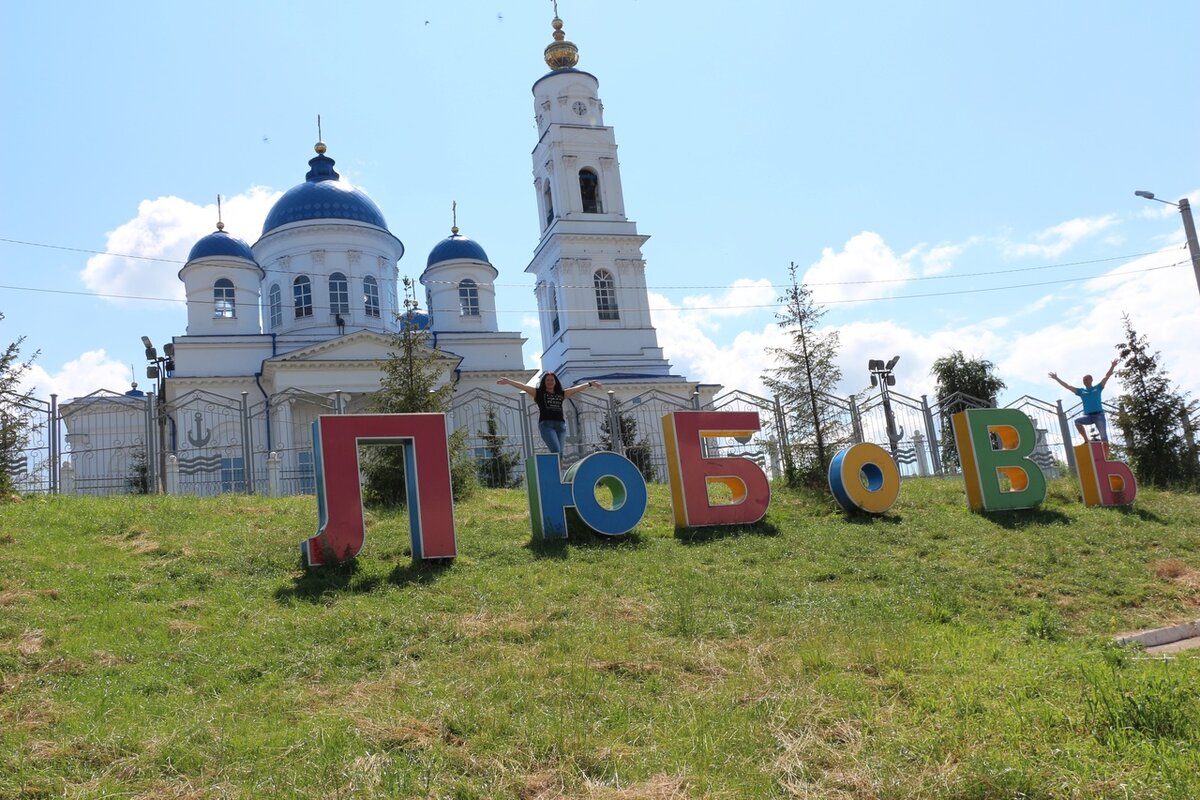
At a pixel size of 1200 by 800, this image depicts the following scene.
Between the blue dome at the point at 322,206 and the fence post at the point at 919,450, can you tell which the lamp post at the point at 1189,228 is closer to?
the fence post at the point at 919,450

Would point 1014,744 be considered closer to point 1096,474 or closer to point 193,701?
point 193,701

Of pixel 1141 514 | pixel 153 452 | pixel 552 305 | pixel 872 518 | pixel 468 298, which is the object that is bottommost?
pixel 1141 514

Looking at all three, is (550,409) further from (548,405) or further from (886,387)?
(886,387)

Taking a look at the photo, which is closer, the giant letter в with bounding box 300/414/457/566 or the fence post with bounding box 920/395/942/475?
the giant letter в with bounding box 300/414/457/566

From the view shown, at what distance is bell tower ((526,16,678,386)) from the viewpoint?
138 feet

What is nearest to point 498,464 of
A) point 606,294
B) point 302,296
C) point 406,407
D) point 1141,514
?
point 406,407

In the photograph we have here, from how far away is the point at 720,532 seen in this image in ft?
47.7

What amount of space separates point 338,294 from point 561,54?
15.1 meters

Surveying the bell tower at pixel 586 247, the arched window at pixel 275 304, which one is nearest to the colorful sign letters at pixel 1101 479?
the bell tower at pixel 586 247

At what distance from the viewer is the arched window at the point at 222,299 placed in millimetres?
39750

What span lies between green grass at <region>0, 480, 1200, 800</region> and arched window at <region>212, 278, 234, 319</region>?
2721 cm

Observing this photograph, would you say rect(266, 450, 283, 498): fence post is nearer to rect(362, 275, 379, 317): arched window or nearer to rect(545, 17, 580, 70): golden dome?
rect(362, 275, 379, 317): arched window

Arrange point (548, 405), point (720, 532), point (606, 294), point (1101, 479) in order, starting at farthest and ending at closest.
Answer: point (606, 294)
point (1101, 479)
point (548, 405)
point (720, 532)

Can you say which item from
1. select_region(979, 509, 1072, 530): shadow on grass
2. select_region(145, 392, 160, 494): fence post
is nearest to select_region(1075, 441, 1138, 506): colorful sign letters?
select_region(979, 509, 1072, 530): shadow on grass
